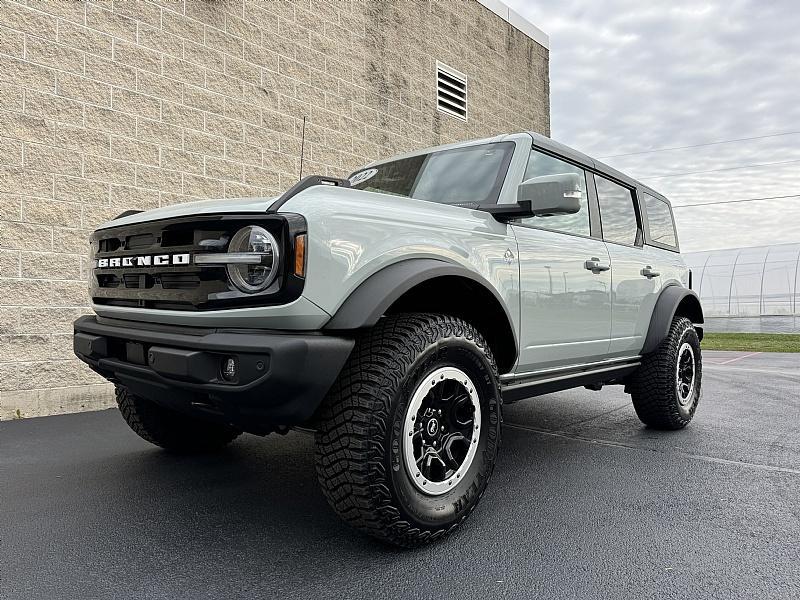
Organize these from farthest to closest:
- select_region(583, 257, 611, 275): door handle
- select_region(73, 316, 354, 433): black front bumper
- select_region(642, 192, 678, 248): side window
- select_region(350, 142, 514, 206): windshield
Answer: select_region(642, 192, 678, 248): side window < select_region(583, 257, 611, 275): door handle < select_region(350, 142, 514, 206): windshield < select_region(73, 316, 354, 433): black front bumper

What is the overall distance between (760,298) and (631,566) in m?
25.0

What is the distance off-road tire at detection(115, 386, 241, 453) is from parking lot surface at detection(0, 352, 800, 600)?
106mm

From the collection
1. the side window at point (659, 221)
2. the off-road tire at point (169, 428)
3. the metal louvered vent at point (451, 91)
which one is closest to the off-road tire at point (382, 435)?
the off-road tire at point (169, 428)

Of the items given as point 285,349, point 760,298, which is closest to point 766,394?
point 285,349

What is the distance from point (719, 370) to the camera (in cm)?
924

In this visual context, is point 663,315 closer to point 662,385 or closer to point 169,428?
point 662,385

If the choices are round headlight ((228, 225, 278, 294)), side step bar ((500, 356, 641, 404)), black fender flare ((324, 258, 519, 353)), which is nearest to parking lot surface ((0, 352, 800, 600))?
side step bar ((500, 356, 641, 404))

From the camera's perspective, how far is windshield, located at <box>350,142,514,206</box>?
128 inches

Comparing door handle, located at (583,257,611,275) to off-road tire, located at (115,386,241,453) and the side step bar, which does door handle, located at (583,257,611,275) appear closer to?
the side step bar

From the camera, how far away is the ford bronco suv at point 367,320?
2131mm

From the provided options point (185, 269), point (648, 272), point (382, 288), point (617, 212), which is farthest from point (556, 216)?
point (185, 269)

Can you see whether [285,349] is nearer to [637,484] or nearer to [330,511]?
[330,511]

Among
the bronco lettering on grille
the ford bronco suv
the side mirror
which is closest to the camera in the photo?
the ford bronco suv

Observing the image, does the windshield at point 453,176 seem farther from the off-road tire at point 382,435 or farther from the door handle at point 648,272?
the door handle at point 648,272
